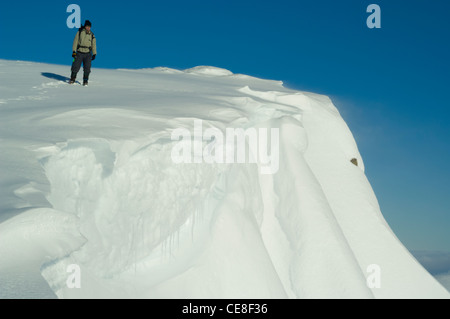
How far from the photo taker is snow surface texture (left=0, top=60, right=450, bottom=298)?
4633mm

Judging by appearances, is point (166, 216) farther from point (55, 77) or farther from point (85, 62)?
point (55, 77)

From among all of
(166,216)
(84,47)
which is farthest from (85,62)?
(166,216)

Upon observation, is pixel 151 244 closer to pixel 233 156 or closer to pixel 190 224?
pixel 190 224

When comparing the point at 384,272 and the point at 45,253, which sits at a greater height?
the point at 45,253

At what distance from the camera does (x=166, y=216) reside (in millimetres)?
5793

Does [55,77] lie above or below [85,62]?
below

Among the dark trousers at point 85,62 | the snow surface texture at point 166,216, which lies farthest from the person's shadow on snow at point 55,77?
the snow surface texture at point 166,216

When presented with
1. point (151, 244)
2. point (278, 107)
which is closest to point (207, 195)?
point (151, 244)

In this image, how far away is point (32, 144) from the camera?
6012 millimetres

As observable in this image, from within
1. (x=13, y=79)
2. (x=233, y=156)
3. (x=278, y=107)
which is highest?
(x=13, y=79)

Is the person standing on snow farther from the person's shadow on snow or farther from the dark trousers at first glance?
the person's shadow on snow

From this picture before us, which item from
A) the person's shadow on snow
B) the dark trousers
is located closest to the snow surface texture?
the dark trousers

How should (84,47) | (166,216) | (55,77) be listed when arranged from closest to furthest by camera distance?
1. (166,216)
2. (84,47)
3. (55,77)

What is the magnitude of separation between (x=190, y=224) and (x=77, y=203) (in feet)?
4.34
